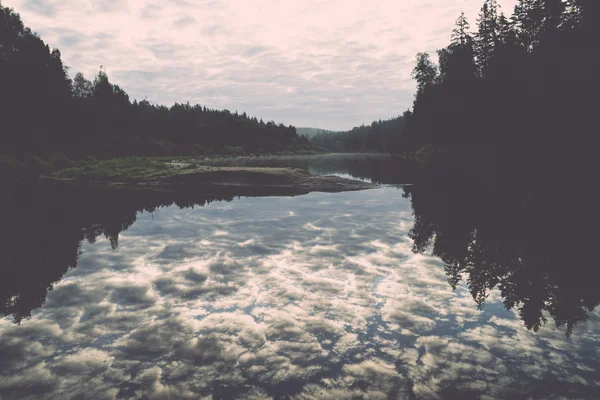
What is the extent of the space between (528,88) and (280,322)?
146 feet

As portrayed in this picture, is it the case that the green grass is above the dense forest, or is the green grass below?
below

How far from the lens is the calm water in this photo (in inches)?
226

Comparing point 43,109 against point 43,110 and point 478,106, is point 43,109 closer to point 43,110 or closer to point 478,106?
point 43,110

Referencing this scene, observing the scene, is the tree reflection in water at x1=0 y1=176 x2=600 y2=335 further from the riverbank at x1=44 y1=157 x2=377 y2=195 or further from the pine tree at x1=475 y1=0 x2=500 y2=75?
the pine tree at x1=475 y1=0 x2=500 y2=75

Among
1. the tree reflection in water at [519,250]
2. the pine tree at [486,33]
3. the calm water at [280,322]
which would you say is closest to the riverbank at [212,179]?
the tree reflection in water at [519,250]

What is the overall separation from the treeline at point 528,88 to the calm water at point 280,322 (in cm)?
2959

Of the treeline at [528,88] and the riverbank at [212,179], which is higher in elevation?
the treeline at [528,88]

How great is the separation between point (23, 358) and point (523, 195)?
28.9 metres

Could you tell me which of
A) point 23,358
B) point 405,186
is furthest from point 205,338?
point 405,186

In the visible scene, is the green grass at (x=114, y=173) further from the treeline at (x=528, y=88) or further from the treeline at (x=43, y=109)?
the treeline at (x=528, y=88)

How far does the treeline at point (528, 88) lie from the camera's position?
109 ft

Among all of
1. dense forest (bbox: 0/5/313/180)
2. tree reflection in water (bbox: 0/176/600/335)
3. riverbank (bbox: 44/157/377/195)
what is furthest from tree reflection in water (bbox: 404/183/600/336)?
dense forest (bbox: 0/5/313/180)

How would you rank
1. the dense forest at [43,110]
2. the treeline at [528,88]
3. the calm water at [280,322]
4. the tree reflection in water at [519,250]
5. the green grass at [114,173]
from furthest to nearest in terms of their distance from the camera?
the dense forest at [43,110], the green grass at [114,173], the treeline at [528,88], the tree reflection in water at [519,250], the calm water at [280,322]

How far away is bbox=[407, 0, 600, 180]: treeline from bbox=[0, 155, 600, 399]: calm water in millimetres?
29594
